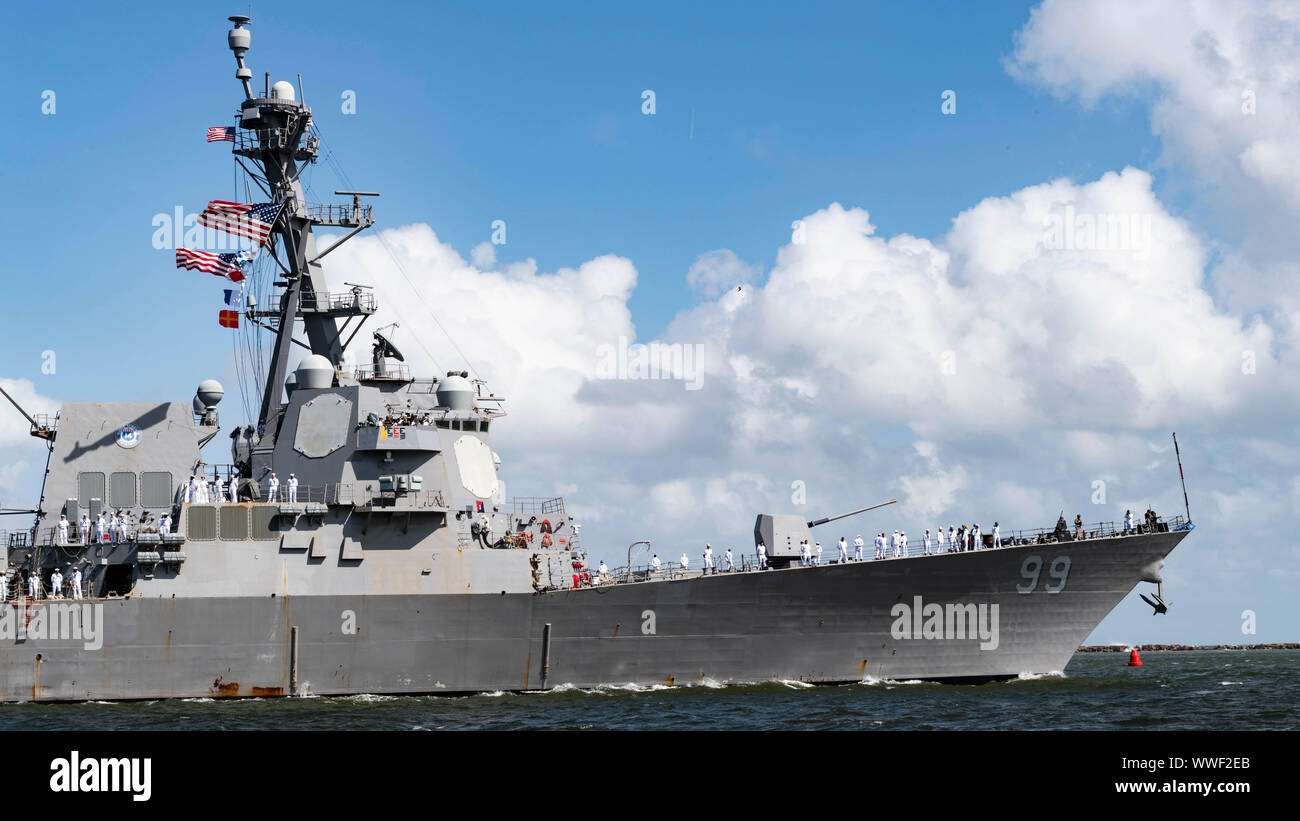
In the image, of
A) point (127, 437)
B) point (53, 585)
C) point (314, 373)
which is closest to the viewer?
point (53, 585)

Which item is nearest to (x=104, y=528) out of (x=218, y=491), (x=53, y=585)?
(x=53, y=585)

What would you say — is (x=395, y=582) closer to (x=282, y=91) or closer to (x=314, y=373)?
(x=314, y=373)

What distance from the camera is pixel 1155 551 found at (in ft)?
96.4

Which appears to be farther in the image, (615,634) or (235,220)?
(235,220)

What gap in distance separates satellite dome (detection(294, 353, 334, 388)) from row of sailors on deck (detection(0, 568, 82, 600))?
21.4 ft

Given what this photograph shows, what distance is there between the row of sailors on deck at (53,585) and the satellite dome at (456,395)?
29.4 feet

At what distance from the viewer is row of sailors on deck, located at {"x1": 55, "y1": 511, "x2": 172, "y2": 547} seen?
28922 millimetres

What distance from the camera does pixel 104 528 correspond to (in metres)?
29.0

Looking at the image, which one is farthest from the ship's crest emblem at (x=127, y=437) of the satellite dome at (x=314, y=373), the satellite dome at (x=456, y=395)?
the satellite dome at (x=456, y=395)

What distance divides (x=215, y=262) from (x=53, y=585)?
8.27 metres

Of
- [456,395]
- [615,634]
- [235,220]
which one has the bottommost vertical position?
[615,634]

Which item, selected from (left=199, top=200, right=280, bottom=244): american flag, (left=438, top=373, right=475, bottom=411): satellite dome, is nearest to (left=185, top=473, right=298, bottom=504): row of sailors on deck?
(left=438, top=373, right=475, bottom=411): satellite dome
